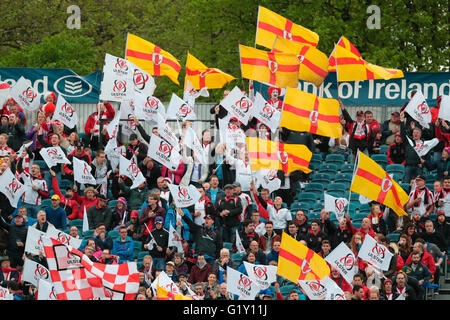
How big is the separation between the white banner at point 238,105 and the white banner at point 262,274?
512cm

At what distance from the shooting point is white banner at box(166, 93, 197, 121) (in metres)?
25.1

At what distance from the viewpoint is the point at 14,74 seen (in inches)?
1184

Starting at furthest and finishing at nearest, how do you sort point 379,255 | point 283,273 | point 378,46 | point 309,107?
1. point 378,46
2. point 309,107
3. point 379,255
4. point 283,273

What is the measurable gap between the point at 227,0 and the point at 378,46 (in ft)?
19.0

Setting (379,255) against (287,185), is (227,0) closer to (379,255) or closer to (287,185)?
(287,185)

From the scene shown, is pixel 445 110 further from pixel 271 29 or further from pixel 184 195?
pixel 184 195

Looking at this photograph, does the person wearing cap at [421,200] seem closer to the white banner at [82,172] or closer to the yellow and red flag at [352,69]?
the yellow and red flag at [352,69]

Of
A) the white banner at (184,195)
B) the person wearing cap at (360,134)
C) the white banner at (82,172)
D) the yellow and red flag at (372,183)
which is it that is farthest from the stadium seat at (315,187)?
the white banner at (82,172)

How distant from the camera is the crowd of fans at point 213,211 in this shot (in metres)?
21.0

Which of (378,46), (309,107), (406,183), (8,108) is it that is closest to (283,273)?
(309,107)

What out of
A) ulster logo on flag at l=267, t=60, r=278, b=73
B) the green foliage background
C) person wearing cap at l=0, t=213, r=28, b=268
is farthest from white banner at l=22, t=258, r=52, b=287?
the green foliage background

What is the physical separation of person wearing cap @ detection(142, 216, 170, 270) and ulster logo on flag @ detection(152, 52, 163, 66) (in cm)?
544

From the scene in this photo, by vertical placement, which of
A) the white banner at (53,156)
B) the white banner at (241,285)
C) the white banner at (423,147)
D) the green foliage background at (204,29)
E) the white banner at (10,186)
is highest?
the green foliage background at (204,29)

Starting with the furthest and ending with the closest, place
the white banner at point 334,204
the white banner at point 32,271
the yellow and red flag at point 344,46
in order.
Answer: the yellow and red flag at point 344,46, the white banner at point 334,204, the white banner at point 32,271
